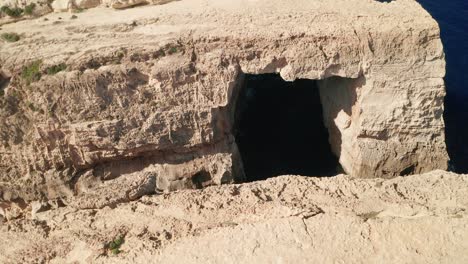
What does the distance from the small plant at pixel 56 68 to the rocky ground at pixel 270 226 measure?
5233mm

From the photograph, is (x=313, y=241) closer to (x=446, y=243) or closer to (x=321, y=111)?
(x=446, y=243)

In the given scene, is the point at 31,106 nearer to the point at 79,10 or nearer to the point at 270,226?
the point at 79,10

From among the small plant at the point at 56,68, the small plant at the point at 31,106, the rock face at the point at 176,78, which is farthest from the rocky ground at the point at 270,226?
the small plant at the point at 56,68

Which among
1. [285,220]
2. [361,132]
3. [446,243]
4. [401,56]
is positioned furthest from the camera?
[361,132]

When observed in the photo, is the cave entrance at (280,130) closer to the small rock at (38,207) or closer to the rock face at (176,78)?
the rock face at (176,78)

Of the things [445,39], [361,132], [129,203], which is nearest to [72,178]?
[129,203]

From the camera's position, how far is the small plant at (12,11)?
1909 centimetres

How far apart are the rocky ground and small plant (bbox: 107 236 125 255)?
0.07m

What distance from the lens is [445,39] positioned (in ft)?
88.7

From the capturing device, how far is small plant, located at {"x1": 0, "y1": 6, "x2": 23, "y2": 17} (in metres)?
19.1

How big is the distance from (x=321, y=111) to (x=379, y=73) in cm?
640

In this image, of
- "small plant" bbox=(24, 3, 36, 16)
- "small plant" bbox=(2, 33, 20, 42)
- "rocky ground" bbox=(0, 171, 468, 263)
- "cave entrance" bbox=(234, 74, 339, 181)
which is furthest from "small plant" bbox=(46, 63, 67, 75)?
"cave entrance" bbox=(234, 74, 339, 181)

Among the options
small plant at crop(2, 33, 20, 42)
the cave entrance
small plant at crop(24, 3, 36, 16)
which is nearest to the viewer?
small plant at crop(2, 33, 20, 42)

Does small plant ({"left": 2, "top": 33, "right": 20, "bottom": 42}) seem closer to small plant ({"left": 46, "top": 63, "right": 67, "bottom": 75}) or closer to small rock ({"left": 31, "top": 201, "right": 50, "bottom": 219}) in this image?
small plant ({"left": 46, "top": 63, "right": 67, "bottom": 75})
